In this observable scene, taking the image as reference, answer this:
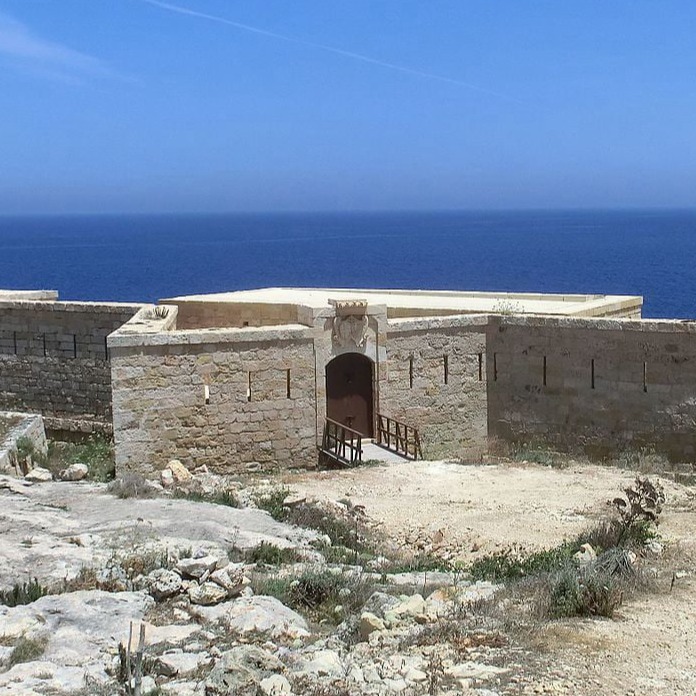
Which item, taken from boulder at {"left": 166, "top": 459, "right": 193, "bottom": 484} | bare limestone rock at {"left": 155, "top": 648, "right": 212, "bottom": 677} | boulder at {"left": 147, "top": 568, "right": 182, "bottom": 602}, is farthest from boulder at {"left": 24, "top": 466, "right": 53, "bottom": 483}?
bare limestone rock at {"left": 155, "top": 648, "right": 212, "bottom": 677}

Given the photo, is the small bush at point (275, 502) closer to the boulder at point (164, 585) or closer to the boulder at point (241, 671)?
the boulder at point (164, 585)

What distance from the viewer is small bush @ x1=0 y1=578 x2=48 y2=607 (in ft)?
29.1

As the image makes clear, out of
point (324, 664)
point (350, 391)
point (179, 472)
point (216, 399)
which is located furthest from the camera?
point (350, 391)

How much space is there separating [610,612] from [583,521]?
14.8 ft

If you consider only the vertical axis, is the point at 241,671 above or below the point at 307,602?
above

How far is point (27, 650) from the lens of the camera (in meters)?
7.70

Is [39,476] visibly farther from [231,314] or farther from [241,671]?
[241,671]

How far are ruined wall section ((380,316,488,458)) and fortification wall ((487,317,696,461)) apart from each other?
0.29m

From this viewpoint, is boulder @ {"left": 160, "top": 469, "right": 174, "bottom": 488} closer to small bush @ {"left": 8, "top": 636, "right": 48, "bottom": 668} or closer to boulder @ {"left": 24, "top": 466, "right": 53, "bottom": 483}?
boulder @ {"left": 24, "top": 466, "right": 53, "bottom": 483}

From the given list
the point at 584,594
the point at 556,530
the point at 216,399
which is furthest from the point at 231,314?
the point at 584,594

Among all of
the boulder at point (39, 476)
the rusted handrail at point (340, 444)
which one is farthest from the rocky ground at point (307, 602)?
the rusted handrail at point (340, 444)

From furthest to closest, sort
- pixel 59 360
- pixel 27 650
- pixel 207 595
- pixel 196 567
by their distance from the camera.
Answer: pixel 59 360 < pixel 196 567 < pixel 207 595 < pixel 27 650

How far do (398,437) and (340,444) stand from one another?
107cm

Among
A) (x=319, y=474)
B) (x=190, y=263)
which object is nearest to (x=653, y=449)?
(x=319, y=474)
